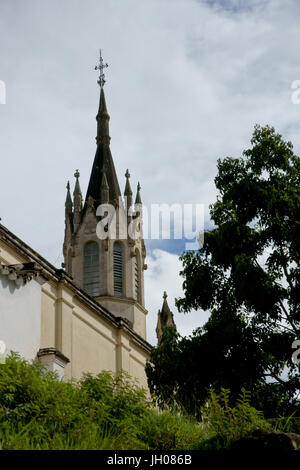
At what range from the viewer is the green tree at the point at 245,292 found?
1556 cm

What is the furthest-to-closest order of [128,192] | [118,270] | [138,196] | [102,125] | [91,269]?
[102,125] < [138,196] < [128,192] < [91,269] < [118,270]

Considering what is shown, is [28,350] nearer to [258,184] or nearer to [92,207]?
[258,184]

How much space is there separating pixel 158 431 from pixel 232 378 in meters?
5.06

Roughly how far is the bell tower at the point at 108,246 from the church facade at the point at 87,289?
0.05m

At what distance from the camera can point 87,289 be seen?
37.1 metres

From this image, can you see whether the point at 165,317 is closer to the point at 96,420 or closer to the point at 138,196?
the point at 138,196

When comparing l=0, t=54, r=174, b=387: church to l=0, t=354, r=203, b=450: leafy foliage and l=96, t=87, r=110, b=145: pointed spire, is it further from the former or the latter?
l=0, t=354, r=203, b=450: leafy foliage

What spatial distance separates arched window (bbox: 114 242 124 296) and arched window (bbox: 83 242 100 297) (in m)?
0.95

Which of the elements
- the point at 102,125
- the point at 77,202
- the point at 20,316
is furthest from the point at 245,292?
the point at 102,125

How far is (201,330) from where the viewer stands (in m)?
16.7

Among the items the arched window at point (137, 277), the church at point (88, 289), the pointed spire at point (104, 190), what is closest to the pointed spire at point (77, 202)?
the church at point (88, 289)

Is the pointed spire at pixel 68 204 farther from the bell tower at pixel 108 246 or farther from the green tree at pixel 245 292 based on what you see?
the green tree at pixel 245 292

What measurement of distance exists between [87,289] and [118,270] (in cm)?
191
